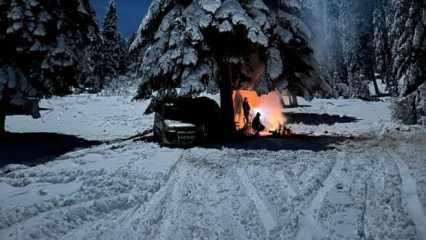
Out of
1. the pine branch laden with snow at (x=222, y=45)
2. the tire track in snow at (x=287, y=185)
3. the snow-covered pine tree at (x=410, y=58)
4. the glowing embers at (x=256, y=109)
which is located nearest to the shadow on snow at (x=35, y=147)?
the pine branch laden with snow at (x=222, y=45)

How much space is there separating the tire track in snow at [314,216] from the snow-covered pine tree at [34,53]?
14.1m

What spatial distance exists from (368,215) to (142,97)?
14811 millimetres

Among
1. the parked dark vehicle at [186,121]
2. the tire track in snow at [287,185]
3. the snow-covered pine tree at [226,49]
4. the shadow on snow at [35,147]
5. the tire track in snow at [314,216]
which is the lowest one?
the tire track in snow at [314,216]

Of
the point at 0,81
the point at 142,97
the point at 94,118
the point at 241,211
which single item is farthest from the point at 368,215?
the point at 94,118

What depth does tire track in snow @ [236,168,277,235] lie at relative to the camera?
807cm

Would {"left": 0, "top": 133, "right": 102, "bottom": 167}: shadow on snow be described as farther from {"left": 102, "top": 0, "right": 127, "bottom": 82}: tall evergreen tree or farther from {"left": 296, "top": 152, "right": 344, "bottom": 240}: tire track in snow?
{"left": 102, "top": 0, "right": 127, "bottom": 82}: tall evergreen tree

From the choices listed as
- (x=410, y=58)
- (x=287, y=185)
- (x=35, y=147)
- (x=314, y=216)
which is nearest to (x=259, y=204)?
(x=314, y=216)

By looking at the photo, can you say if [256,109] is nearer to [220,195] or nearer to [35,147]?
[35,147]

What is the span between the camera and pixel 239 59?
2005 centimetres

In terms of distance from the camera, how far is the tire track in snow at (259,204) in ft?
26.5

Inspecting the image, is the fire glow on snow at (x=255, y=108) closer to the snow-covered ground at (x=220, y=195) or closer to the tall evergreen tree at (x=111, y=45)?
the snow-covered ground at (x=220, y=195)

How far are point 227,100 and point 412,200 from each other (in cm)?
1318

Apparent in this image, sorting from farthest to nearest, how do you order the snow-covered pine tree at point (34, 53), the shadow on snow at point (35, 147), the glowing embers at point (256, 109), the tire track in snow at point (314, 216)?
1. the glowing embers at point (256, 109)
2. the snow-covered pine tree at point (34, 53)
3. the shadow on snow at point (35, 147)
4. the tire track in snow at point (314, 216)

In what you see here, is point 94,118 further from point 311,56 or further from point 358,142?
point 358,142
